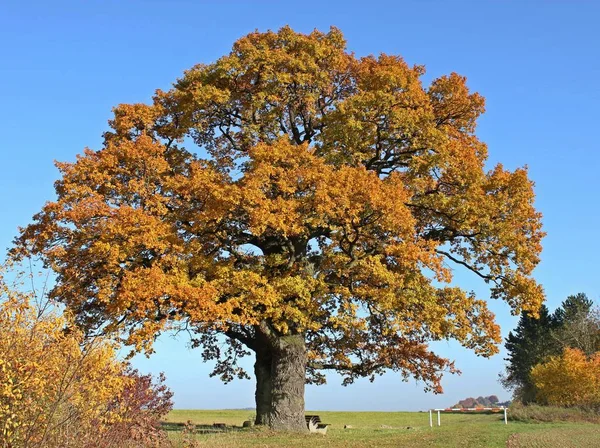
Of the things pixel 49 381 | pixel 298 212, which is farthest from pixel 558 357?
pixel 49 381

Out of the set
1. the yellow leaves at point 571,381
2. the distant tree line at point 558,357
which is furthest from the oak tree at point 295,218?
the yellow leaves at point 571,381

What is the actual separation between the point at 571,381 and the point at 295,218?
2793cm

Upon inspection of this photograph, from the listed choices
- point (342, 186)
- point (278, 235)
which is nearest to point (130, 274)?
point (278, 235)

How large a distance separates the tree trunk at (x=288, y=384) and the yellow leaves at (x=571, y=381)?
22.2m

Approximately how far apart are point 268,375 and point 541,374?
25929 millimetres

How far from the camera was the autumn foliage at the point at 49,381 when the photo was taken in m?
7.81

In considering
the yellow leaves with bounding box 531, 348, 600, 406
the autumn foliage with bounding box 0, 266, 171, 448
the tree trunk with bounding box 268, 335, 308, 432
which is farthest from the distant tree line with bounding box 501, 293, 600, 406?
the autumn foliage with bounding box 0, 266, 171, 448

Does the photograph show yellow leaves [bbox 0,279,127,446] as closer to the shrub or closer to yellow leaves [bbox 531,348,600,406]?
the shrub

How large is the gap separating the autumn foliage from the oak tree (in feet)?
30.4

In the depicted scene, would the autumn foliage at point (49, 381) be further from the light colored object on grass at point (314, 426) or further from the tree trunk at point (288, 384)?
the light colored object on grass at point (314, 426)

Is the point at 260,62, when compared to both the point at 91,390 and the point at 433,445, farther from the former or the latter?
the point at 91,390

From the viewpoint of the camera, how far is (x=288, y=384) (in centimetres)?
2128

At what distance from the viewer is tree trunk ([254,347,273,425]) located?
22.2 meters

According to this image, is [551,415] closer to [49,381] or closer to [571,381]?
[571,381]
